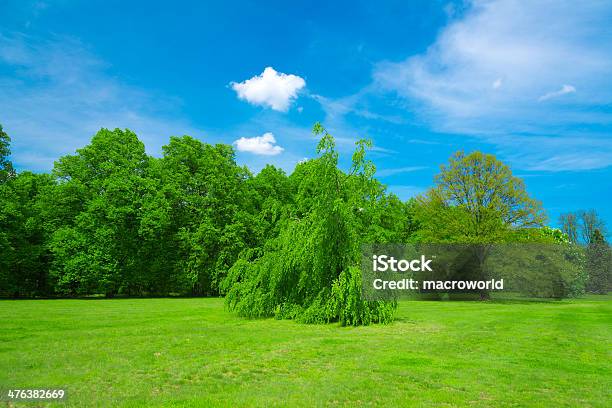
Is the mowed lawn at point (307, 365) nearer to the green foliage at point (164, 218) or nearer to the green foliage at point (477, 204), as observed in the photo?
the green foliage at point (164, 218)

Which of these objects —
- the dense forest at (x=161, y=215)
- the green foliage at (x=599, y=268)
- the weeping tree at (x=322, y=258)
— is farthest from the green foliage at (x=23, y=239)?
the green foliage at (x=599, y=268)

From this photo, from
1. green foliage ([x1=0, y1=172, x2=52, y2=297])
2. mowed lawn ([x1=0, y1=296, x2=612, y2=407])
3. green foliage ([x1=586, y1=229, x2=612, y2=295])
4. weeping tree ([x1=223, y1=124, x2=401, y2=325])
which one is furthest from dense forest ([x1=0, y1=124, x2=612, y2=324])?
mowed lawn ([x1=0, y1=296, x2=612, y2=407])

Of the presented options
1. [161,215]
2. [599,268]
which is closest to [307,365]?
[161,215]

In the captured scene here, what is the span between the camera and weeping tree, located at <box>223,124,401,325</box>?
16078mm

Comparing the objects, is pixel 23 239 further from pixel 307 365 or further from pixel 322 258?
pixel 307 365

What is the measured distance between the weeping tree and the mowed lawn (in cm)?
118

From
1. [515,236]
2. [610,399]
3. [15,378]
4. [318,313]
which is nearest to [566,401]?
[610,399]

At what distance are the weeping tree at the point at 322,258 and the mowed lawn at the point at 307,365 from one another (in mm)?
1176

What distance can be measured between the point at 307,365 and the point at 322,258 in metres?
7.63

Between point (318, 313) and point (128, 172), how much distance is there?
25900 mm

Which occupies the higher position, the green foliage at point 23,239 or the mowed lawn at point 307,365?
the green foliage at point 23,239

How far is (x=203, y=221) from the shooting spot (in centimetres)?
3878

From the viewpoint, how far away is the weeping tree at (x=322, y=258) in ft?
52.7

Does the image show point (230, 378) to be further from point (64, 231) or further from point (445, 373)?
point (64, 231)
